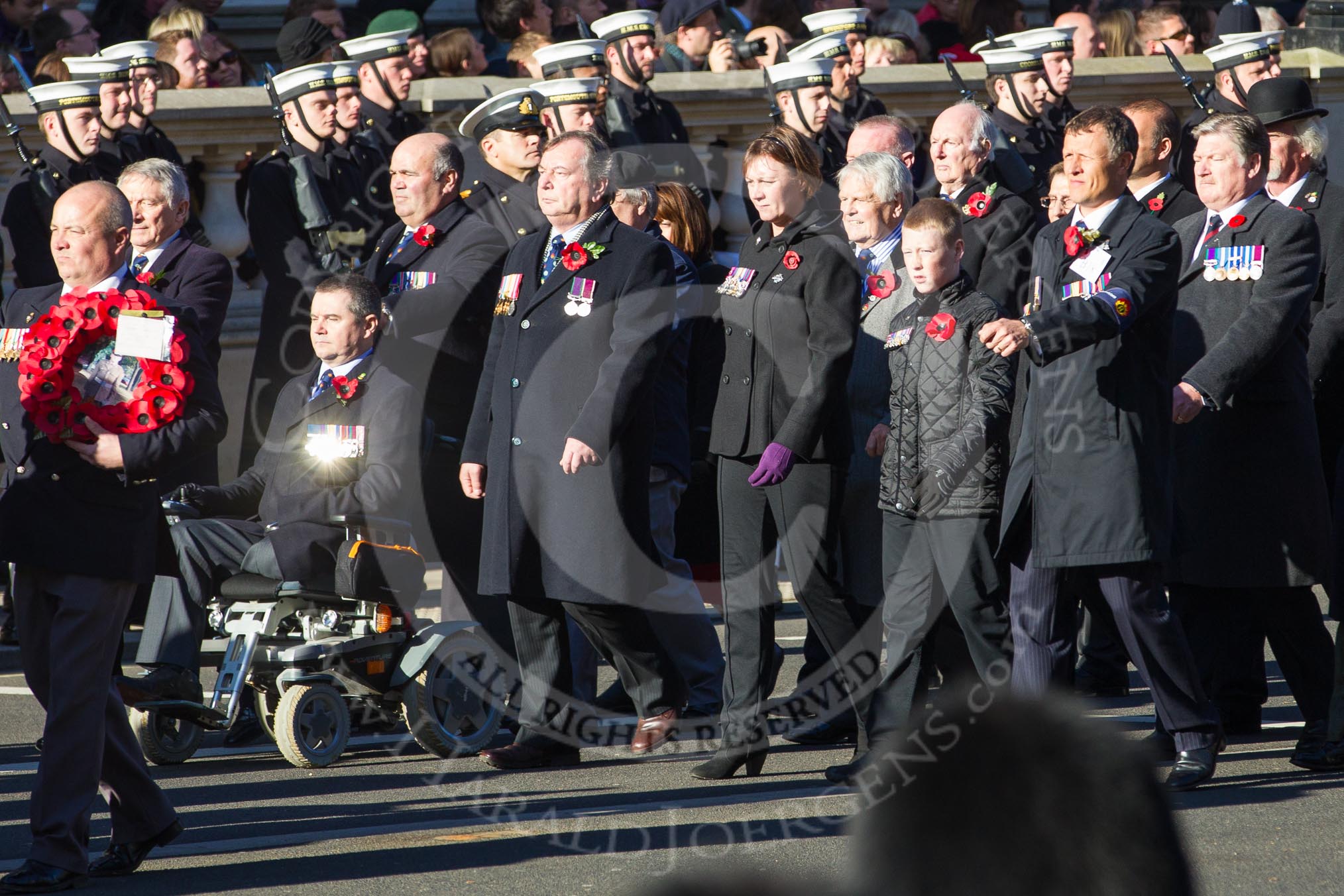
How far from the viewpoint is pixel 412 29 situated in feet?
33.5

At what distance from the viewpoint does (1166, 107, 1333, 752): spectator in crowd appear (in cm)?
575

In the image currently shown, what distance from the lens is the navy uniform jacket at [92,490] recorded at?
452 centimetres

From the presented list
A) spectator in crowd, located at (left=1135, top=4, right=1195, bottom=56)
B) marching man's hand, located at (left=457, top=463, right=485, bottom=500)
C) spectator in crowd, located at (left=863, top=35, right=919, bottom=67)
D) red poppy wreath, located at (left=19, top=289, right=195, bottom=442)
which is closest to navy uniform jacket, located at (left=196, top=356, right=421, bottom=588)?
marching man's hand, located at (left=457, top=463, right=485, bottom=500)

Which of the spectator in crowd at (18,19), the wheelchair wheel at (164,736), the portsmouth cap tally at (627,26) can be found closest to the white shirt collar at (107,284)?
the wheelchair wheel at (164,736)

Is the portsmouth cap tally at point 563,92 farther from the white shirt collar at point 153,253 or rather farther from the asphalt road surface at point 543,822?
the asphalt road surface at point 543,822

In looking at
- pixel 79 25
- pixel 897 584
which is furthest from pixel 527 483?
pixel 79 25

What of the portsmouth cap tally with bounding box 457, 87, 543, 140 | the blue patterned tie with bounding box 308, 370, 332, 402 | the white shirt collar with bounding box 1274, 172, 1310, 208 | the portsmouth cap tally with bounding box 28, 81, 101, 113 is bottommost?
the blue patterned tie with bounding box 308, 370, 332, 402

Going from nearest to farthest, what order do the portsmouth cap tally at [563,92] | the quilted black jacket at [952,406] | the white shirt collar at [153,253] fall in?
1. the quilted black jacket at [952,406]
2. the white shirt collar at [153,253]
3. the portsmouth cap tally at [563,92]

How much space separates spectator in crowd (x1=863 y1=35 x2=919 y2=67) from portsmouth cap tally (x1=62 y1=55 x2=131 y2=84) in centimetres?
467

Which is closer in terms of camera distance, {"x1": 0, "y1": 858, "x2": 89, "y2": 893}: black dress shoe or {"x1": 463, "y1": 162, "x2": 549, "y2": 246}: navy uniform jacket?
{"x1": 0, "y1": 858, "x2": 89, "y2": 893}: black dress shoe

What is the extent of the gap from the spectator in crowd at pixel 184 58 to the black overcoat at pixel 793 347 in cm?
490

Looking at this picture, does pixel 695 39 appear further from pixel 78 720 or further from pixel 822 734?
pixel 78 720

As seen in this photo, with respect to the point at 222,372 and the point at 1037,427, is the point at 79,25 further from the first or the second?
the point at 1037,427

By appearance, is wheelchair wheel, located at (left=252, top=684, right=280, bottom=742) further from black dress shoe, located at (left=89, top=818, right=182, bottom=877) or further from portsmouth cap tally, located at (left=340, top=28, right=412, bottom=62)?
portsmouth cap tally, located at (left=340, top=28, right=412, bottom=62)
